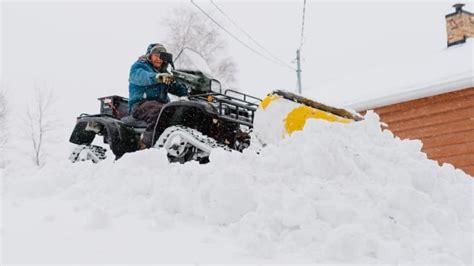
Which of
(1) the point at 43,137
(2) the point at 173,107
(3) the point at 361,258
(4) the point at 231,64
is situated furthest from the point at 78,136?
(1) the point at 43,137

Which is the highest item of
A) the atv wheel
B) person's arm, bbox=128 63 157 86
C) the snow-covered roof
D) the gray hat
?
the snow-covered roof

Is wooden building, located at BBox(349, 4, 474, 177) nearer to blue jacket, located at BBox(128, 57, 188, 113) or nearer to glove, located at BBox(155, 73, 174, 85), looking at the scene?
blue jacket, located at BBox(128, 57, 188, 113)

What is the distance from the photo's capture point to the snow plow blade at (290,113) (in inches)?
187

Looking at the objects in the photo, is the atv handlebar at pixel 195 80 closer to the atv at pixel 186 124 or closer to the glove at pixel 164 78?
the atv at pixel 186 124

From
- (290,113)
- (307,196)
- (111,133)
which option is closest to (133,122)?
(111,133)

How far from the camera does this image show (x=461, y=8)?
13414 mm

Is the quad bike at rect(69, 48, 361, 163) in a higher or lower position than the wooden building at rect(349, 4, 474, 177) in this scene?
lower

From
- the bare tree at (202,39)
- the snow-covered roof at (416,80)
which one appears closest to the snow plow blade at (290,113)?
the snow-covered roof at (416,80)

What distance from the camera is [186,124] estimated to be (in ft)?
17.9

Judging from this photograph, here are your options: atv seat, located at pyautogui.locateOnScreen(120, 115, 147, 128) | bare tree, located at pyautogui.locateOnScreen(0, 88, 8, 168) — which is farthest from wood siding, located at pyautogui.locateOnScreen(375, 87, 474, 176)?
bare tree, located at pyautogui.locateOnScreen(0, 88, 8, 168)

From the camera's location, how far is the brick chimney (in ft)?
43.5

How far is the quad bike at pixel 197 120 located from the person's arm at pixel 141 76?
0.33m

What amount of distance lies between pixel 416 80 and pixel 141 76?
694 cm

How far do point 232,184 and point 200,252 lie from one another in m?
0.70
